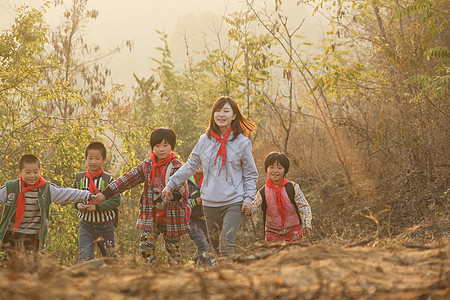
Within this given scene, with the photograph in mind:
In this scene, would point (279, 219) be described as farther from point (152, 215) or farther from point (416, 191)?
point (416, 191)

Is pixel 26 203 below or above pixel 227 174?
below

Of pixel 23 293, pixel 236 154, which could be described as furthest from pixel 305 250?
pixel 236 154

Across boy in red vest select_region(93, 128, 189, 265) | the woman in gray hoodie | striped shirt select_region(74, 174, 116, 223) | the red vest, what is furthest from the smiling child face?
striped shirt select_region(74, 174, 116, 223)

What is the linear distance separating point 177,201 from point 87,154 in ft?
4.48

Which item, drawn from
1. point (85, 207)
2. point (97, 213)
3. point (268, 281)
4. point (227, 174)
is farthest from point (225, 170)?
point (268, 281)

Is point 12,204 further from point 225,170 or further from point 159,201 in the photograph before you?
point 225,170

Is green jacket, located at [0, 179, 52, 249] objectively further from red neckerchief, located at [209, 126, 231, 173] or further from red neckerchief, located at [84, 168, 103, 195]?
red neckerchief, located at [209, 126, 231, 173]

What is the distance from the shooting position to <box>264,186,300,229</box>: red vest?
5.66 metres

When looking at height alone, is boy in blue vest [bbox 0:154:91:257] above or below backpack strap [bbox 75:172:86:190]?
below

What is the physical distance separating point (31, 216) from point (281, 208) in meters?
2.60

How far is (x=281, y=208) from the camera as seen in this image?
566 cm

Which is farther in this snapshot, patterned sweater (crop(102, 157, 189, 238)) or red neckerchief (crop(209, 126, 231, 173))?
patterned sweater (crop(102, 157, 189, 238))

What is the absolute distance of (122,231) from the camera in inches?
501

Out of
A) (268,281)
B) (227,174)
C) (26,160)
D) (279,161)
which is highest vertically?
(26,160)
